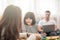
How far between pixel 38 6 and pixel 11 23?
12.2 feet

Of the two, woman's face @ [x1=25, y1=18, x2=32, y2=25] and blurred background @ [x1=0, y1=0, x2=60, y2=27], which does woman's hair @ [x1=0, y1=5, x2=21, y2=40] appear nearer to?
woman's face @ [x1=25, y1=18, x2=32, y2=25]

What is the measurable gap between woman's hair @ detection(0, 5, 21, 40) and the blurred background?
11.3 ft

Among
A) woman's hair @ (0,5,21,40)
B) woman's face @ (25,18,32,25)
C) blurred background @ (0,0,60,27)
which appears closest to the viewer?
woman's hair @ (0,5,21,40)

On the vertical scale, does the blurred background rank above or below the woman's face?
above

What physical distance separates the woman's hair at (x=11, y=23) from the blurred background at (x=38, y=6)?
11.3 feet

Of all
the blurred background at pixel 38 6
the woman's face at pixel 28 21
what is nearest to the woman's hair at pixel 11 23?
the woman's face at pixel 28 21

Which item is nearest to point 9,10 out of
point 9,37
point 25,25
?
point 9,37

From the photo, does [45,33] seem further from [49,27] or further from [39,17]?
[39,17]

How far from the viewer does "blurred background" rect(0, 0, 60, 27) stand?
476 cm

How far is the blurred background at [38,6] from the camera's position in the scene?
476 centimetres

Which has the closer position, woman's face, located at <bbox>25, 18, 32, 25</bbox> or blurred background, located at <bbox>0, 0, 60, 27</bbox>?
woman's face, located at <bbox>25, 18, 32, 25</bbox>

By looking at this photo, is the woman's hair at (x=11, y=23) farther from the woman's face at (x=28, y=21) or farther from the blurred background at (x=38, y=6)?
the blurred background at (x=38, y=6)

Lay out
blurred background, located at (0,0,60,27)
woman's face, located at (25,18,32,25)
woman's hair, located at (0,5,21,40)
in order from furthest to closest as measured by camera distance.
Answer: blurred background, located at (0,0,60,27) < woman's face, located at (25,18,32,25) < woman's hair, located at (0,5,21,40)

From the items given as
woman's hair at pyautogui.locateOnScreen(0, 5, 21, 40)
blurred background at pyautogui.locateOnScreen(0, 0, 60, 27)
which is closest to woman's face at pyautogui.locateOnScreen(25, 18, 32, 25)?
blurred background at pyautogui.locateOnScreen(0, 0, 60, 27)
